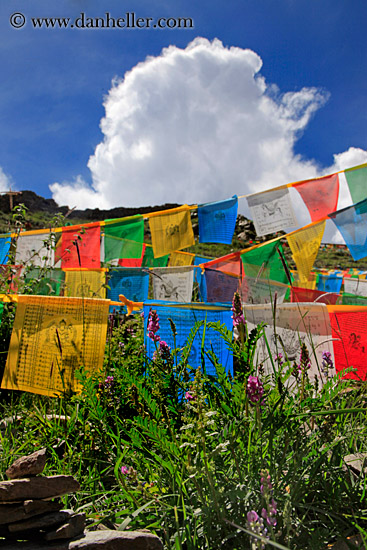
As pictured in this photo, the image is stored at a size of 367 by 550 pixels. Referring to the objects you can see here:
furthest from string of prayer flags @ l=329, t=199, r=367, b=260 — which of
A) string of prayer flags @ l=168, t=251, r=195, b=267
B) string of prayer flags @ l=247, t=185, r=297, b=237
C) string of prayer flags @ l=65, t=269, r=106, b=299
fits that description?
string of prayer flags @ l=168, t=251, r=195, b=267

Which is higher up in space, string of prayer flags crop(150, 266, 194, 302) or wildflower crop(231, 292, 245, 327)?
string of prayer flags crop(150, 266, 194, 302)

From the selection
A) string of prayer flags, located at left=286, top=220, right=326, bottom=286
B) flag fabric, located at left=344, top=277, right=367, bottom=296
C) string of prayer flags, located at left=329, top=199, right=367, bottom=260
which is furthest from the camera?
flag fabric, located at left=344, top=277, right=367, bottom=296

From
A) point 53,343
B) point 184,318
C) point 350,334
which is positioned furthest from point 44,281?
point 350,334

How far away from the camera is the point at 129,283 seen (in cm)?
754

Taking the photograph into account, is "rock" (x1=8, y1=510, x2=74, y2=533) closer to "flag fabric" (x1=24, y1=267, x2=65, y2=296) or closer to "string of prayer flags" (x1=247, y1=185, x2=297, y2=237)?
"flag fabric" (x1=24, y1=267, x2=65, y2=296)

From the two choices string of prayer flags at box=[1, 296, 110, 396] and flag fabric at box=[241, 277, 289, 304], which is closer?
string of prayer flags at box=[1, 296, 110, 396]

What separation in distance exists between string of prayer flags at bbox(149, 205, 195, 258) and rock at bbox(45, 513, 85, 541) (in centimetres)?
639

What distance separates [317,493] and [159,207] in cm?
7326

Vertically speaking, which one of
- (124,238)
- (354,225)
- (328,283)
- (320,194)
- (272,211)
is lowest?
(328,283)

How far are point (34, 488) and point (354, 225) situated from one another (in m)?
5.90

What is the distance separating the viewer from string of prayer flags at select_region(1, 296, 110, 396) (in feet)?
9.32

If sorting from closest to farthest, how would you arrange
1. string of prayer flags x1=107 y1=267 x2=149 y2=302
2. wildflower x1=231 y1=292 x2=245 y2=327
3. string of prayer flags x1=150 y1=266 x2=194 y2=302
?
wildflower x1=231 y1=292 x2=245 y2=327 → string of prayer flags x1=150 y1=266 x2=194 y2=302 → string of prayer flags x1=107 y1=267 x2=149 y2=302

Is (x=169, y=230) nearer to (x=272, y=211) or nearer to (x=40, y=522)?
(x=272, y=211)

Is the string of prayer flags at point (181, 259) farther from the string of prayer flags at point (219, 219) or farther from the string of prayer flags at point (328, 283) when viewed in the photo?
the string of prayer flags at point (328, 283)
